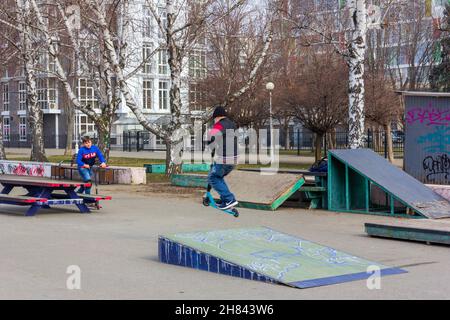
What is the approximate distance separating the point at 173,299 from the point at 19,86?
7816cm

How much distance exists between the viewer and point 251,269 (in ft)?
29.4

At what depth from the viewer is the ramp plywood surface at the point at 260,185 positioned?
17.7m

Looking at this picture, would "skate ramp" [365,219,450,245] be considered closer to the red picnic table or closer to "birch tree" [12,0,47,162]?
the red picnic table

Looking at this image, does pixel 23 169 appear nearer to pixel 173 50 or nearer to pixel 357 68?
pixel 173 50

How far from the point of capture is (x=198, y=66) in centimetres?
4441

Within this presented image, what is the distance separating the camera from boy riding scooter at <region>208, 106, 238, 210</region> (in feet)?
39.1

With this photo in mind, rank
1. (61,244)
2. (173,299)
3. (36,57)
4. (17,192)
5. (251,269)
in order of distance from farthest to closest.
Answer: (36,57), (17,192), (61,244), (251,269), (173,299)

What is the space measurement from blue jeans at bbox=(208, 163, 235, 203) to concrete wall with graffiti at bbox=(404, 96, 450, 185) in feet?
31.0

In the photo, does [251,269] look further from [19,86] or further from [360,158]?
[19,86]

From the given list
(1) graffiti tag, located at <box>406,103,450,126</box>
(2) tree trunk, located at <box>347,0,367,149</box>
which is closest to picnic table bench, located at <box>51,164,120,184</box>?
(2) tree trunk, located at <box>347,0,367,149</box>

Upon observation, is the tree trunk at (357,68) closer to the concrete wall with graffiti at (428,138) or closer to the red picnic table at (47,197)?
the concrete wall with graffiti at (428,138)

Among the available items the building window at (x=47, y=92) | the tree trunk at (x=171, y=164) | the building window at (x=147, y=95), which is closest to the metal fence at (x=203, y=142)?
the building window at (x=147, y=95)

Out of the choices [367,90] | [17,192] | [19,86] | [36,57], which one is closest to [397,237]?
[17,192]

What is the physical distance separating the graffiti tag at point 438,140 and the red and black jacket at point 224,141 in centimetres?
958
